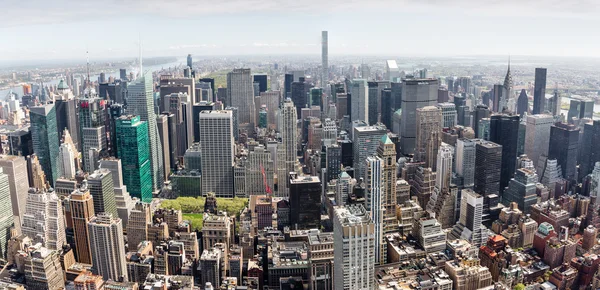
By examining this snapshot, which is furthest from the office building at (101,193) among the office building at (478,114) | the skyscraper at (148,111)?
the office building at (478,114)

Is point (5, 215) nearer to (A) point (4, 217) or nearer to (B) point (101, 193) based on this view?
(A) point (4, 217)

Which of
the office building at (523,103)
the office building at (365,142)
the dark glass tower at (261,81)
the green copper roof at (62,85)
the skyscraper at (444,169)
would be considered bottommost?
the skyscraper at (444,169)

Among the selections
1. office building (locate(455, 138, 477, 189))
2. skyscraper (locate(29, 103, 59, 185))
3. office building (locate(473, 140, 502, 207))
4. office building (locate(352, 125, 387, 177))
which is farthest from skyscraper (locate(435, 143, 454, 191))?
skyscraper (locate(29, 103, 59, 185))

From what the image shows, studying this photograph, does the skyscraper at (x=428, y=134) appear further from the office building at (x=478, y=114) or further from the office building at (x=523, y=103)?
the office building at (x=523, y=103)

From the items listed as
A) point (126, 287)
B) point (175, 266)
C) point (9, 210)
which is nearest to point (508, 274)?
point (175, 266)

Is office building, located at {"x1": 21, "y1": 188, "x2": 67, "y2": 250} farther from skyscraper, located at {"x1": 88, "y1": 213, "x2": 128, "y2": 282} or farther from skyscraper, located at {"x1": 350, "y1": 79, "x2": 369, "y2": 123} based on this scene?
skyscraper, located at {"x1": 350, "y1": 79, "x2": 369, "y2": 123}

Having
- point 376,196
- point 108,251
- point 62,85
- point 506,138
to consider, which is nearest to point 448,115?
point 506,138
